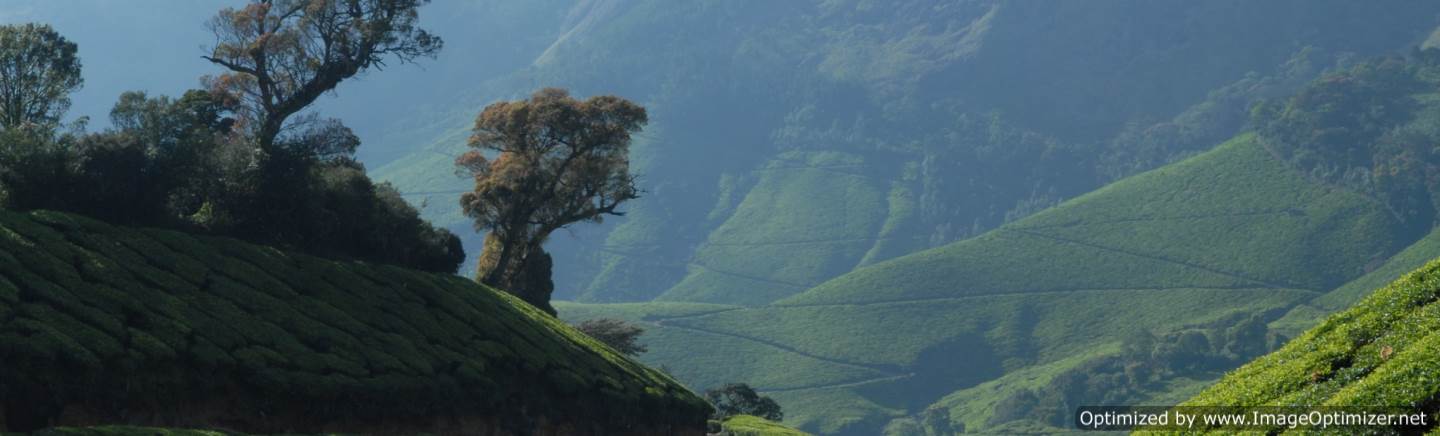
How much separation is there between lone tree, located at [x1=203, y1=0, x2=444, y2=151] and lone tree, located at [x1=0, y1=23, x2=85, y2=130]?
5.15 meters

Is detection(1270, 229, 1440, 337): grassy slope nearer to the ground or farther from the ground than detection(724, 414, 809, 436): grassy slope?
farther from the ground

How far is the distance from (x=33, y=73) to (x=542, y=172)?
72.7ft

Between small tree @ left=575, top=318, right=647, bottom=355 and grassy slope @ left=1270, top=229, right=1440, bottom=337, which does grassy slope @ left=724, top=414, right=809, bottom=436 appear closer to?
small tree @ left=575, top=318, right=647, bottom=355

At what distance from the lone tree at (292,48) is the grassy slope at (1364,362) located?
3678 cm

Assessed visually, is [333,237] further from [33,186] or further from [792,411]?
[792,411]

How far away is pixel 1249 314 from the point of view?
194 metres

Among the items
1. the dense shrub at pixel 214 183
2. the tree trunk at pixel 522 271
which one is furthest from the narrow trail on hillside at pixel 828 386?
the dense shrub at pixel 214 183

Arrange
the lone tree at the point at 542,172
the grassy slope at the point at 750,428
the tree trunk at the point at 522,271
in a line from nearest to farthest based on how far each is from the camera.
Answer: the grassy slope at the point at 750,428 < the lone tree at the point at 542,172 < the tree trunk at the point at 522,271

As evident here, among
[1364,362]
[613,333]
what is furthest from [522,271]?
[1364,362]

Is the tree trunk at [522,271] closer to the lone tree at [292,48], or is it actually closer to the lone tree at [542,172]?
the lone tree at [542,172]

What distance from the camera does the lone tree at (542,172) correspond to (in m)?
67.2

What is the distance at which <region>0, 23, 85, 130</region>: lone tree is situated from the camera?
51.7 m

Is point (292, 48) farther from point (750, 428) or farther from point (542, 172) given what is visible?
point (750, 428)

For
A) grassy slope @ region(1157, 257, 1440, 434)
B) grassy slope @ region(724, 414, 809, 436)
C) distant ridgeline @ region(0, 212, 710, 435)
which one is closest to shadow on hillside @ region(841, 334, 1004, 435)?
grassy slope @ region(724, 414, 809, 436)
